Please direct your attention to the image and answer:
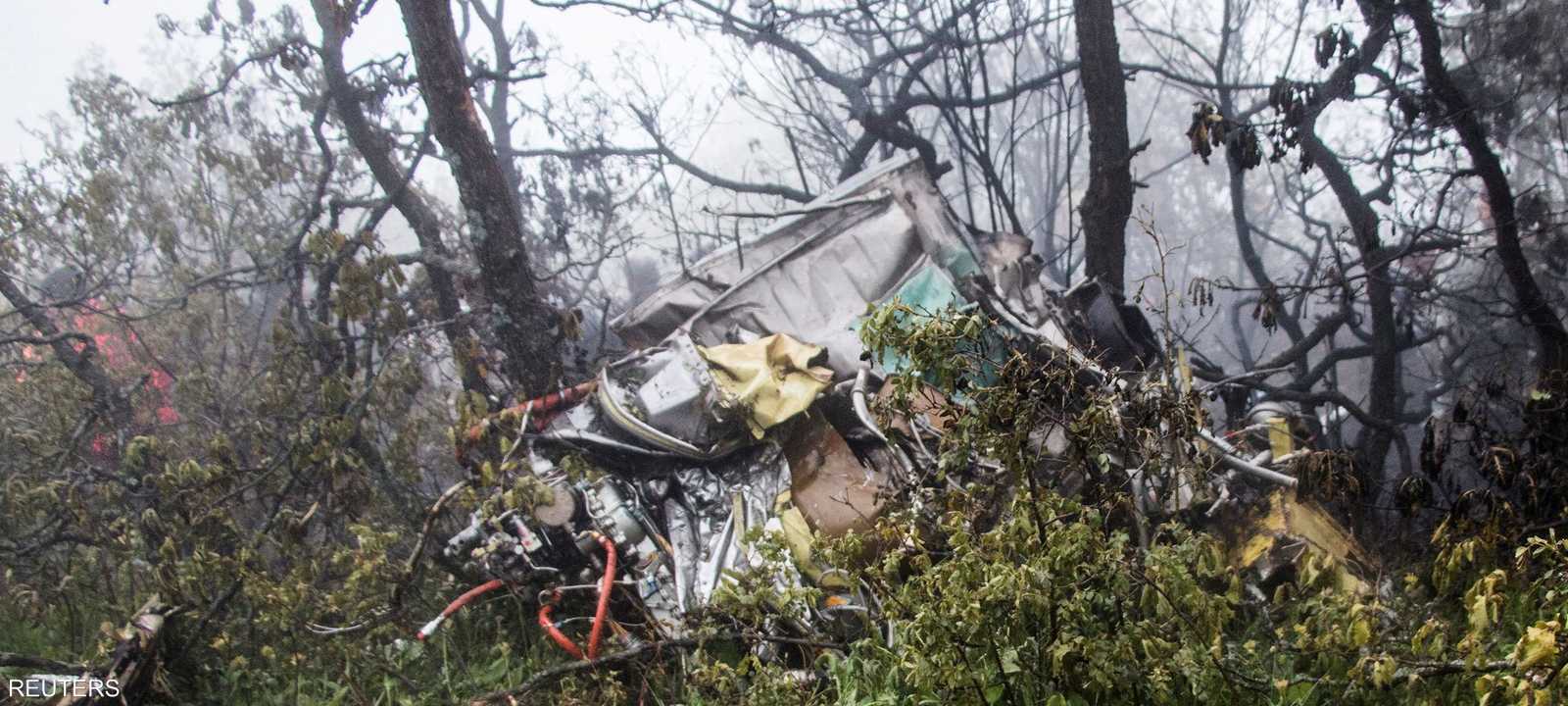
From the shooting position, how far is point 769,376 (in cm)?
455

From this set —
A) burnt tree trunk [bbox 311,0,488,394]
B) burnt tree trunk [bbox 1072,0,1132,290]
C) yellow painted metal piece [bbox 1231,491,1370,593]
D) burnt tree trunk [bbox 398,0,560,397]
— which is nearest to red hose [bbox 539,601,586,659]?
burnt tree trunk [bbox 398,0,560,397]

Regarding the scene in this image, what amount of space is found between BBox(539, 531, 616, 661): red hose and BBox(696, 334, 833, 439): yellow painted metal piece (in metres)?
0.87

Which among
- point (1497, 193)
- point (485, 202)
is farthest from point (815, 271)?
point (1497, 193)

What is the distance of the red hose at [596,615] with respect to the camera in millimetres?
4059

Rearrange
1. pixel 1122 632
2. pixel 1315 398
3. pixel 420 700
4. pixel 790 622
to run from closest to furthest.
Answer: pixel 1122 632 → pixel 790 622 → pixel 420 700 → pixel 1315 398

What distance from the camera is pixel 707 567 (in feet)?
14.3

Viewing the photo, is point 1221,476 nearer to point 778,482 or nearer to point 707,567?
point 778,482

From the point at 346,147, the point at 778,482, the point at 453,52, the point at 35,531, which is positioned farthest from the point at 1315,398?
the point at 346,147

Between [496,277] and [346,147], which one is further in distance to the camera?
[346,147]

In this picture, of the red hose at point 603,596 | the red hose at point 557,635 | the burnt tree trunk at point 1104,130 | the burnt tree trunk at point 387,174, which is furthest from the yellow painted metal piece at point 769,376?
the burnt tree trunk at point 1104,130

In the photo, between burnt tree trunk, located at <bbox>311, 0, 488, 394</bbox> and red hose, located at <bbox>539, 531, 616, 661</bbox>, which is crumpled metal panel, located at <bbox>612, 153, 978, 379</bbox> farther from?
burnt tree trunk, located at <bbox>311, 0, 488, 394</bbox>

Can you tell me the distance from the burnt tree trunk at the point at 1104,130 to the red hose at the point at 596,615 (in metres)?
3.52

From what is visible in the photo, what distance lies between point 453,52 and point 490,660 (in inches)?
131

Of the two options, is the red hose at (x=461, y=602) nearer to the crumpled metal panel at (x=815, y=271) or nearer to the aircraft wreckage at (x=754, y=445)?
the aircraft wreckage at (x=754, y=445)
